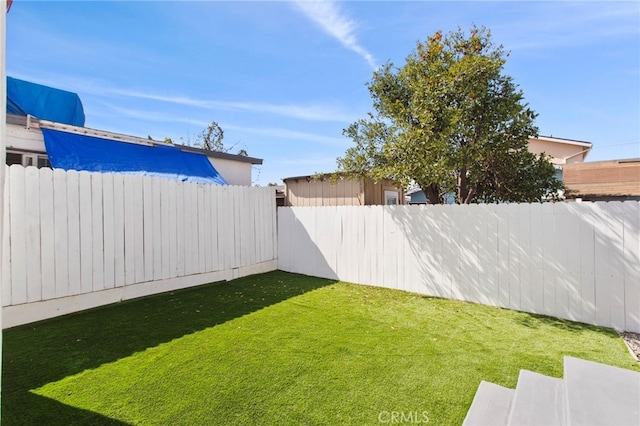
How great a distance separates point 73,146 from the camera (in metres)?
6.75

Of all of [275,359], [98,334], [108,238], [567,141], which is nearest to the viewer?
[275,359]

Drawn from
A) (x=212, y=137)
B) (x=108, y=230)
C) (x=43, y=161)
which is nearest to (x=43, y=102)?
(x=43, y=161)

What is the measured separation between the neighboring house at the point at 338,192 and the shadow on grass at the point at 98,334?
11.4 feet

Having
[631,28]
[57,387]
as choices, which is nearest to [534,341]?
[57,387]

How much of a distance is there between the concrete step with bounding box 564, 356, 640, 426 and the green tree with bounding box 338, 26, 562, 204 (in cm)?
360

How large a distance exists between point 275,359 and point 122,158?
A: 6.36 m

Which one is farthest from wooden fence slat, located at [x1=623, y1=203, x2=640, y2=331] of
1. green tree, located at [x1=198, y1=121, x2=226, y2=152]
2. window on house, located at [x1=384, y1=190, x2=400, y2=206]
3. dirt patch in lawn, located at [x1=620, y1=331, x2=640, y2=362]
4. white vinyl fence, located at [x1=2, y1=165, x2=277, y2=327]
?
green tree, located at [x1=198, y1=121, x2=226, y2=152]

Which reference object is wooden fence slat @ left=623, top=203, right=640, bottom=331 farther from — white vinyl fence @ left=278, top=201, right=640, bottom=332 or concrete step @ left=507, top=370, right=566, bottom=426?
concrete step @ left=507, top=370, right=566, bottom=426

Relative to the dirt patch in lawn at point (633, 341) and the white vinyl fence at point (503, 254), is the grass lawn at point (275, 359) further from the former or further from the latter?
the white vinyl fence at point (503, 254)

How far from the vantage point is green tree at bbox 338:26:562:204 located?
18.4 feet

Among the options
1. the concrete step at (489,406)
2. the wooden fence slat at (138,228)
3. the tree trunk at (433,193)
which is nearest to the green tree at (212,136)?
the wooden fence slat at (138,228)

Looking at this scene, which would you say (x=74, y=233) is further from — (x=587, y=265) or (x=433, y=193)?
(x=587, y=265)

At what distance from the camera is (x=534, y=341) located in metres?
4.12

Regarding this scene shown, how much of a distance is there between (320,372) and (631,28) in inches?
313
